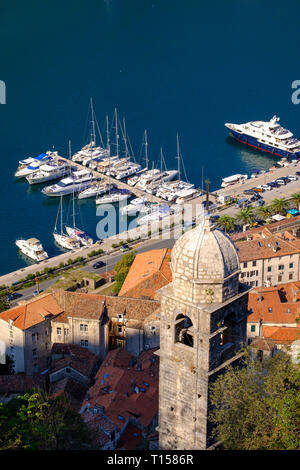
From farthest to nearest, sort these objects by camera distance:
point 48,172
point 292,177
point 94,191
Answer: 1. point 48,172
2. point 94,191
3. point 292,177

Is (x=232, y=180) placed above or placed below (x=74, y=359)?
above

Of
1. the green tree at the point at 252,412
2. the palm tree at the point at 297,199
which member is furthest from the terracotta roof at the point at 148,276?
the green tree at the point at 252,412

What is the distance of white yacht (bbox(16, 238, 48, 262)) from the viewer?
10471 cm

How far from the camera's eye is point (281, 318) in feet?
229

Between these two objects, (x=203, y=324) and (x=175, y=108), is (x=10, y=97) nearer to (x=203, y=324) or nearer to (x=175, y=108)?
(x=175, y=108)

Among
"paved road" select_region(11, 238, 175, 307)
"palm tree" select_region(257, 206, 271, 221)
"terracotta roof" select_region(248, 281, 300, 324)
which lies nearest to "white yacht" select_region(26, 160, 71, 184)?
"paved road" select_region(11, 238, 175, 307)

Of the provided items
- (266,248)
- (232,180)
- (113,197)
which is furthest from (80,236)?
(266,248)

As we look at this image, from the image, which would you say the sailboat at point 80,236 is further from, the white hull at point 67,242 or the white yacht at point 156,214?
the white yacht at point 156,214

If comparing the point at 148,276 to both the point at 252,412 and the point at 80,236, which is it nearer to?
the point at 80,236

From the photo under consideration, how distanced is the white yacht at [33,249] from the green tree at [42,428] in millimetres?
55716

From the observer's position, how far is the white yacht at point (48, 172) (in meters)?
132

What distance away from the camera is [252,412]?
35500 mm

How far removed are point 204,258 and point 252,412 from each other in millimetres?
8325

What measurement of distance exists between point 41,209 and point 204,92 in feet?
227
